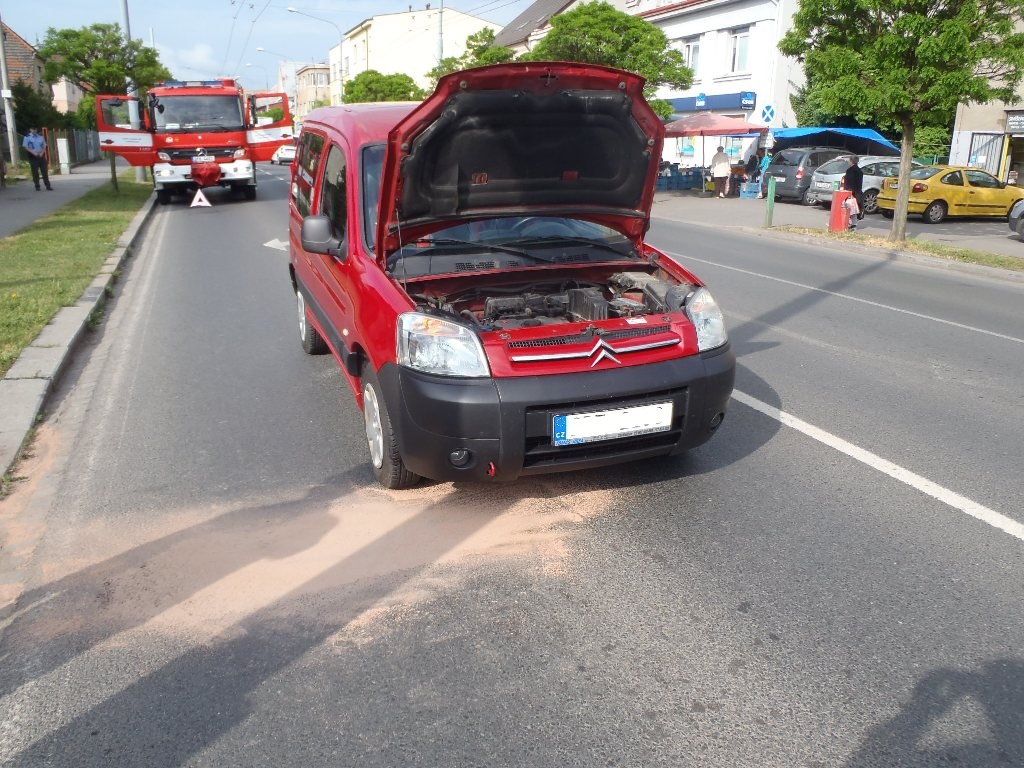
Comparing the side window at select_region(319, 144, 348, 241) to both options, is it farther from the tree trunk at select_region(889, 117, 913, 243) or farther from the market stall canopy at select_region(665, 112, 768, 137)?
the market stall canopy at select_region(665, 112, 768, 137)

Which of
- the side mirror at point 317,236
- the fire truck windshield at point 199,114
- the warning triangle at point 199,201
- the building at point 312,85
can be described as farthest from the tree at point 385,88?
the side mirror at point 317,236

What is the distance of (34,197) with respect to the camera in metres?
23.2

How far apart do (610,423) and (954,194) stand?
21.6 metres

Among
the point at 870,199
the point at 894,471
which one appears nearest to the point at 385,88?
the point at 870,199

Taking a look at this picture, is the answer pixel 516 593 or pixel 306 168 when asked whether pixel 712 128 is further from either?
pixel 516 593

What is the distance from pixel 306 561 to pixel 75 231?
14258mm

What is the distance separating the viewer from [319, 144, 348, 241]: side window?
5.22 metres

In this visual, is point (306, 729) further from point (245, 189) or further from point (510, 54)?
point (510, 54)

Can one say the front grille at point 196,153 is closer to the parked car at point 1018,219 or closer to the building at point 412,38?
the parked car at point 1018,219

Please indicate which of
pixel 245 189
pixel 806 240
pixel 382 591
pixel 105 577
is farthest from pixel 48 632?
pixel 245 189

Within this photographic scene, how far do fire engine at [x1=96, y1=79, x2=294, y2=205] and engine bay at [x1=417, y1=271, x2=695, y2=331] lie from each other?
19.9 meters

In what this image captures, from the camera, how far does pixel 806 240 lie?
17.8 meters

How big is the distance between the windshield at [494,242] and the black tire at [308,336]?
7.24 feet

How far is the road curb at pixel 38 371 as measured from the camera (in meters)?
5.42
